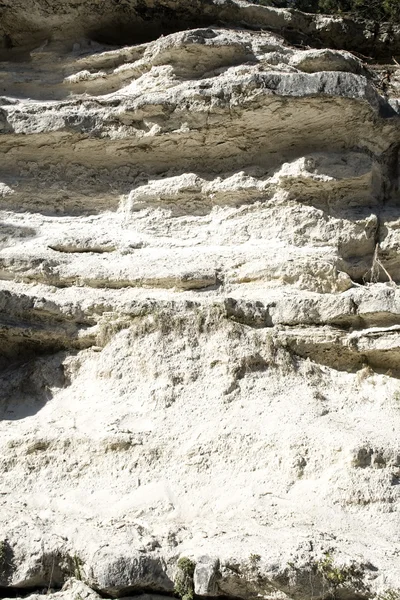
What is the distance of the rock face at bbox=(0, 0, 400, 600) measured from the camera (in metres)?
5.54

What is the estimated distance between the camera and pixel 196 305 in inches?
284

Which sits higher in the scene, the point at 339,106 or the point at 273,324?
the point at 339,106

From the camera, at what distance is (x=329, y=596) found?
5102 millimetres

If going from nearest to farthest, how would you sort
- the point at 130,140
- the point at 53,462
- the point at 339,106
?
the point at 53,462 → the point at 339,106 → the point at 130,140

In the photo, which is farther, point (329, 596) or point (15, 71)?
point (15, 71)

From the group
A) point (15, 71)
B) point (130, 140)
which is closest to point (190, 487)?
point (130, 140)

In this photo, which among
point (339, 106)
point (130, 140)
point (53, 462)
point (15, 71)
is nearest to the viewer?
point (53, 462)

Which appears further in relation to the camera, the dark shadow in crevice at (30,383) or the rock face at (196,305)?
the dark shadow in crevice at (30,383)

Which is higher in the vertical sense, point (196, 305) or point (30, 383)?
point (196, 305)

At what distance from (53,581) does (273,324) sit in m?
3.04

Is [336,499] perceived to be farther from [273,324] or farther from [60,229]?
[60,229]

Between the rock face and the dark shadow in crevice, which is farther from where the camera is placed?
the dark shadow in crevice

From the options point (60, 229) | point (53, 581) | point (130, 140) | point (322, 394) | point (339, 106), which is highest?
point (339, 106)

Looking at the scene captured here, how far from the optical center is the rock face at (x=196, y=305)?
5.54 m
